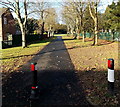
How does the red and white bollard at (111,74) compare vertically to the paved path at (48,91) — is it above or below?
above

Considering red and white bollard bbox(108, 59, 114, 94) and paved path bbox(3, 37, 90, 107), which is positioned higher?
red and white bollard bbox(108, 59, 114, 94)

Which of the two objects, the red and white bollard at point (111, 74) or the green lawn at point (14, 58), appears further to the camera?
the green lawn at point (14, 58)

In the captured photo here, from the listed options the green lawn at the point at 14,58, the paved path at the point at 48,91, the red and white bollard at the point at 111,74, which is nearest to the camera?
the paved path at the point at 48,91

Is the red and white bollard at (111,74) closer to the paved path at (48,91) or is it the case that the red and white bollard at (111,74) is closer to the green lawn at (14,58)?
the paved path at (48,91)

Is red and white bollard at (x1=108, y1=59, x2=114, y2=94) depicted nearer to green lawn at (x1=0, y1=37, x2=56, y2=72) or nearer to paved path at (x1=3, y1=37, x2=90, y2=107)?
paved path at (x1=3, y1=37, x2=90, y2=107)

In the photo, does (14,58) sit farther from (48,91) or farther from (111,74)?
(111,74)

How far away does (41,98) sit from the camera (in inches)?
171

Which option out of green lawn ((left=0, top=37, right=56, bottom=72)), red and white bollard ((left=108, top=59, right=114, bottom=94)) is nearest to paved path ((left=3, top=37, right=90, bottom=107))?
red and white bollard ((left=108, top=59, right=114, bottom=94))

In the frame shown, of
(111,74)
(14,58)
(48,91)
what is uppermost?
(111,74)

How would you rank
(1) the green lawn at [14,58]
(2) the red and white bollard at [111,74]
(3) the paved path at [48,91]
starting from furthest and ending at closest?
(1) the green lawn at [14,58] → (2) the red and white bollard at [111,74] → (3) the paved path at [48,91]

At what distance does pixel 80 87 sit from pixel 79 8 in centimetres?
2523

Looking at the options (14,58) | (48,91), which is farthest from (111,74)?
(14,58)

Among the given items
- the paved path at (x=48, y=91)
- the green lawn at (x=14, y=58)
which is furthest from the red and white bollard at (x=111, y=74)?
the green lawn at (x=14, y=58)

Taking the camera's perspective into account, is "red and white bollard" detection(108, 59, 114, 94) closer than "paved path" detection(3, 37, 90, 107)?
No
